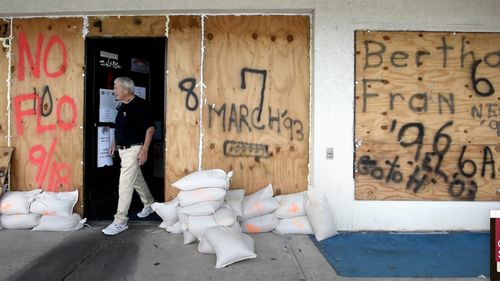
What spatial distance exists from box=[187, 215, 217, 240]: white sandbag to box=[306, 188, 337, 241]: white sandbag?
1.22m

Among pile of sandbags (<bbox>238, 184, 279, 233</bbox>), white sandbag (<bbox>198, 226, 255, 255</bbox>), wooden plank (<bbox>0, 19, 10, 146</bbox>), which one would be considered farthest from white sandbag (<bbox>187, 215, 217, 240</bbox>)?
wooden plank (<bbox>0, 19, 10, 146</bbox>)

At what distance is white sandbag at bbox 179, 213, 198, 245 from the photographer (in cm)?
402

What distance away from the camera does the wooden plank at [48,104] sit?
4.74 m

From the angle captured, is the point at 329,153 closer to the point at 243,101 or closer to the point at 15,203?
the point at 243,101

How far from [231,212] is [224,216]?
145 millimetres

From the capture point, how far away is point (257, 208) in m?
4.33

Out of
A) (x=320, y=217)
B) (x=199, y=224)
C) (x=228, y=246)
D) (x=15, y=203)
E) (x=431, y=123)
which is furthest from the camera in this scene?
(x=431, y=123)

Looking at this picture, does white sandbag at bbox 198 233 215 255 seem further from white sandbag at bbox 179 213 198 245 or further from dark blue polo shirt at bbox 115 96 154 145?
dark blue polo shirt at bbox 115 96 154 145

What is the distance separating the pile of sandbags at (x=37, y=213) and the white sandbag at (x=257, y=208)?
7.34 ft

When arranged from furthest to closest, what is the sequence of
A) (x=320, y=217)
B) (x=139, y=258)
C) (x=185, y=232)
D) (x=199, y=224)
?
(x=320, y=217) < (x=185, y=232) < (x=199, y=224) < (x=139, y=258)

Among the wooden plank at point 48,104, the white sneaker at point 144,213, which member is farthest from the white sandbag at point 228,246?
the wooden plank at point 48,104

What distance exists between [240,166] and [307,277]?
6.15 feet

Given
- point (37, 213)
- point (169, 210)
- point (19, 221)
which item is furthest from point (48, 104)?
point (169, 210)

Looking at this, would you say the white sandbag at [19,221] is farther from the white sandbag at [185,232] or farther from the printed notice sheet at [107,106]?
the white sandbag at [185,232]
